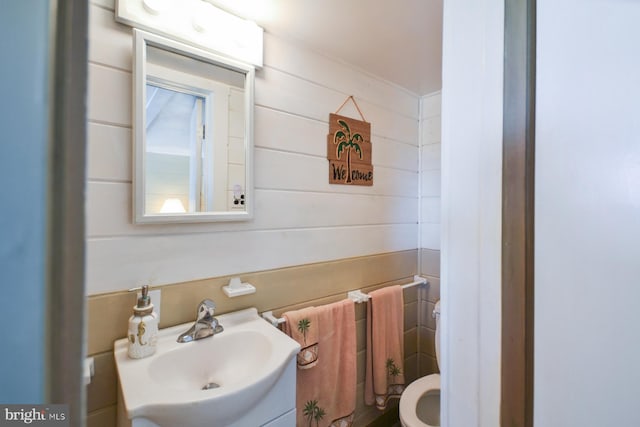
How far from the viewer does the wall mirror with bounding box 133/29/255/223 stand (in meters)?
0.91

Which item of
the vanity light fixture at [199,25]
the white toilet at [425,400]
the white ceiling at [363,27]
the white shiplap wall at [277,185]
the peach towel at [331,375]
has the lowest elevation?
the white toilet at [425,400]

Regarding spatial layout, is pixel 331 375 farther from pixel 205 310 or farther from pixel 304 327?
pixel 205 310

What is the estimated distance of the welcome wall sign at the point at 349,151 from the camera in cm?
142

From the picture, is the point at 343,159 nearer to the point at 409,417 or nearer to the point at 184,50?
the point at 184,50

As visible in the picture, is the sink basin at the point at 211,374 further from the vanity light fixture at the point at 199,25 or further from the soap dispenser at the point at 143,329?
the vanity light fixture at the point at 199,25

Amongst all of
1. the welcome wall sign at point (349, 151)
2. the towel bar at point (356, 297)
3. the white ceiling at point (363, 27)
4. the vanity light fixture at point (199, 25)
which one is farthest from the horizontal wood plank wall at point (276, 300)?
the white ceiling at point (363, 27)

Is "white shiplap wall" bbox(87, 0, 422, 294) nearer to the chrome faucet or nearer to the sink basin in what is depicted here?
the chrome faucet

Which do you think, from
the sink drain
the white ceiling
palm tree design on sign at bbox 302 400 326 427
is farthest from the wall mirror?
palm tree design on sign at bbox 302 400 326 427

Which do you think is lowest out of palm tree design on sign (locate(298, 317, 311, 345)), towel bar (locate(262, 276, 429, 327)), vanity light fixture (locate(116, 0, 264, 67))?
palm tree design on sign (locate(298, 317, 311, 345))

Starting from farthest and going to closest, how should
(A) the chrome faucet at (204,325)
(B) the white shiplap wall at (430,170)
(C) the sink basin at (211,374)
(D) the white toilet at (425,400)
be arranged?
(B) the white shiplap wall at (430,170), (D) the white toilet at (425,400), (A) the chrome faucet at (204,325), (C) the sink basin at (211,374)

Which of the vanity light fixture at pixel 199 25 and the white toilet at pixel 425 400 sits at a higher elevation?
the vanity light fixture at pixel 199 25

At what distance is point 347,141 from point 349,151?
0.18 ft

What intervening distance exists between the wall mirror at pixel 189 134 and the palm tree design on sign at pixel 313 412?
916 millimetres

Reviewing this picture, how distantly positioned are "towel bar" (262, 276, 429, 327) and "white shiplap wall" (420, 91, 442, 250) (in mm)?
241
